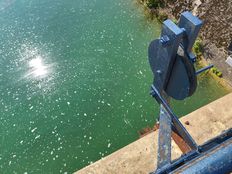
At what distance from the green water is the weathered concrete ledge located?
2.84 feet

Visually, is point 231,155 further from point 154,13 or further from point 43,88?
point 154,13

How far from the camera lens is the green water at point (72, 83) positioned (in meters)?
11.5

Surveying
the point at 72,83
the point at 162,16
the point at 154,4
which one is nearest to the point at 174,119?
the point at 72,83

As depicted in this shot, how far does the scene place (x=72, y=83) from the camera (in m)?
13.5

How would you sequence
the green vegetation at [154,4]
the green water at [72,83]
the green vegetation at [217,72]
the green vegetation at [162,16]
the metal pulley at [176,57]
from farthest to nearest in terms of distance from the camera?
the green vegetation at [154,4], the green vegetation at [162,16], the green vegetation at [217,72], the green water at [72,83], the metal pulley at [176,57]

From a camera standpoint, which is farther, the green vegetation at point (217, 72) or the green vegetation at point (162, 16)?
the green vegetation at point (162, 16)

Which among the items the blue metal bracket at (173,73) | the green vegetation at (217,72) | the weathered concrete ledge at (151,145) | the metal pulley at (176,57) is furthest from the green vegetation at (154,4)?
the metal pulley at (176,57)

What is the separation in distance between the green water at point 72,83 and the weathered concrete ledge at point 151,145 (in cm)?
87

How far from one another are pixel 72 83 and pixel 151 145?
446cm

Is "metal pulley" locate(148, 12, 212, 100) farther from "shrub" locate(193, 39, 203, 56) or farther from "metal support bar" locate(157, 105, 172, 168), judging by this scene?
"shrub" locate(193, 39, 203, 56)

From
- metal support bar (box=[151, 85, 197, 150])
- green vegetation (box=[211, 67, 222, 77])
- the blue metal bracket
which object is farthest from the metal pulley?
green vegetation (box=[211, 67, 222, 77])

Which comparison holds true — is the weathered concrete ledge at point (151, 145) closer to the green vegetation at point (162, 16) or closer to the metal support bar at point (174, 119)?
the metal support bar at point (174, 119)

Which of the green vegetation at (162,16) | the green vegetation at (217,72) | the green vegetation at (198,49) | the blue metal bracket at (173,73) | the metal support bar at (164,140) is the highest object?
the blue metal bracket at (173,73)

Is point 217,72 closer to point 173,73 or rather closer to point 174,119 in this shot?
point 174,119
